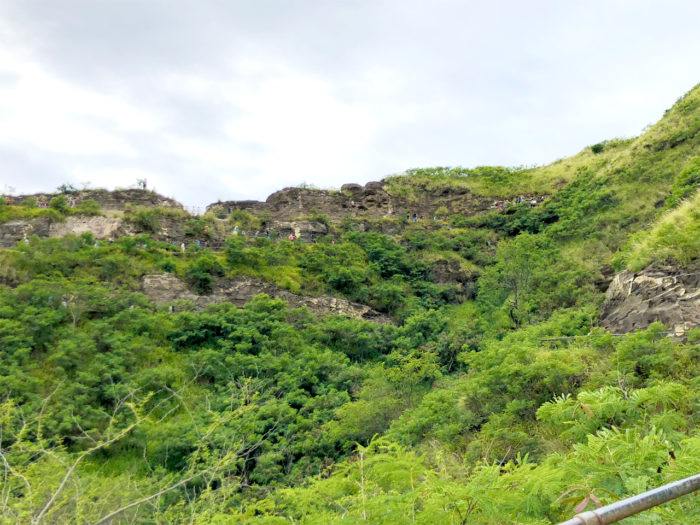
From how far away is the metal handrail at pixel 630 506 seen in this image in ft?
4.94

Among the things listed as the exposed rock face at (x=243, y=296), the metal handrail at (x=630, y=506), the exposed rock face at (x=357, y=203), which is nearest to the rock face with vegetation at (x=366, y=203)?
the exposed rock face at (x=357, y=203)

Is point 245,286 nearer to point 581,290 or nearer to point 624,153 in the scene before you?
point 581,290

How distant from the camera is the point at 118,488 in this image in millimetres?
9453

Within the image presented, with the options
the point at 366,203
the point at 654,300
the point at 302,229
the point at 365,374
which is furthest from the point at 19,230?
the point at 654,300

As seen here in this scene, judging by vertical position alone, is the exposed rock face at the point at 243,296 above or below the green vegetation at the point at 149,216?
below

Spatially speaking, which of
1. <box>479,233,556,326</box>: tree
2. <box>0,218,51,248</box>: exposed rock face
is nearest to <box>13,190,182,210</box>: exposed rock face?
<box>0,218,51,248</box>: exposed rock face

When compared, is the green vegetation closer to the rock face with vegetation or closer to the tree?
the rock face with vegetation

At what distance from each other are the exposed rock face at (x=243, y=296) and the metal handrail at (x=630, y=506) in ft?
65.4

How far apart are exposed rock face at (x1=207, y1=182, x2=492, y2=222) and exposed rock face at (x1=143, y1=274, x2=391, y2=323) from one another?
26.9 feet

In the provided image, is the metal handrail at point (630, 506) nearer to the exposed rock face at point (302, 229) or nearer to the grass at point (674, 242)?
the grass at point (674, 242)

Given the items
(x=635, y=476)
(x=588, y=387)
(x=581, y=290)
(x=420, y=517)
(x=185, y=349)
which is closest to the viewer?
(x=635, y=476)

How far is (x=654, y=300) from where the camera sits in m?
9.84

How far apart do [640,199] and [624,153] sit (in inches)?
282

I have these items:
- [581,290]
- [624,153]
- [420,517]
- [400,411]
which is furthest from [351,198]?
[420,517]
